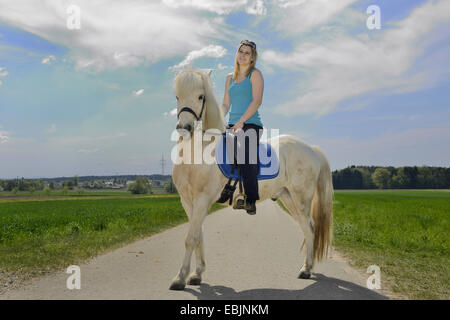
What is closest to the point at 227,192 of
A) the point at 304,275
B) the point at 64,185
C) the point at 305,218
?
the point at 305,218

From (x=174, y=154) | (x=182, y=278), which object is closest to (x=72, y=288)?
(x=182, y=278)

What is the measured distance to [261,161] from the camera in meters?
5.31

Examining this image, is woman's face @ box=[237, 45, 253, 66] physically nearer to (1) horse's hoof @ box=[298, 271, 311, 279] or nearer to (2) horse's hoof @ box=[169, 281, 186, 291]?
(2) horse's hoof @ box=[169, 281, 186, 291]

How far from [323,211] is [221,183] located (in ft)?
7.68

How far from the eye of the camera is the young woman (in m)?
4.89

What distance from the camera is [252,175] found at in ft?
16.4

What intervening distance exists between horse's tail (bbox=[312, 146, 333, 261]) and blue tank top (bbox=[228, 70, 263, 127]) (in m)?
1.95

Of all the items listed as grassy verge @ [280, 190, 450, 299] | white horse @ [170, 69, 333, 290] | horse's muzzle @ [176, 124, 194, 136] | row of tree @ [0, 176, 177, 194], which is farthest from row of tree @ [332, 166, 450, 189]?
horse's muzzle @ [176, 124, 194, 136]

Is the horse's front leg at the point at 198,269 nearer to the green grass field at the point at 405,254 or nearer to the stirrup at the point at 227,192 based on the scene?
the stirrup at the point at 227,192

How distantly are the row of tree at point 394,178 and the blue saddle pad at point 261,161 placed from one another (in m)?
115

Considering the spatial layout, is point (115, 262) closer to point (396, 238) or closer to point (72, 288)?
point (72, 288)

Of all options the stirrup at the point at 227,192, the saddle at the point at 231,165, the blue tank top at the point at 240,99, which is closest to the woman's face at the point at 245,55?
the blue tank top at the point at 240,99

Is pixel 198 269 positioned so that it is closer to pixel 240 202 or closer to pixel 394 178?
pixel 240 202

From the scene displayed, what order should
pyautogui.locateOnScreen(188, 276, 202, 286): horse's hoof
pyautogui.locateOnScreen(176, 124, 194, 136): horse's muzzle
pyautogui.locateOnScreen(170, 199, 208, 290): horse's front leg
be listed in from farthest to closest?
pyautogui.locateOnScreen(188, 276, 202, 286): horse's hoof → pyautogui.locateOnScreen(170, 199, 208, 290): horse's front leg → pyautogui.locateOnScreen(176, 124, 194, 136): horse's muzzle
